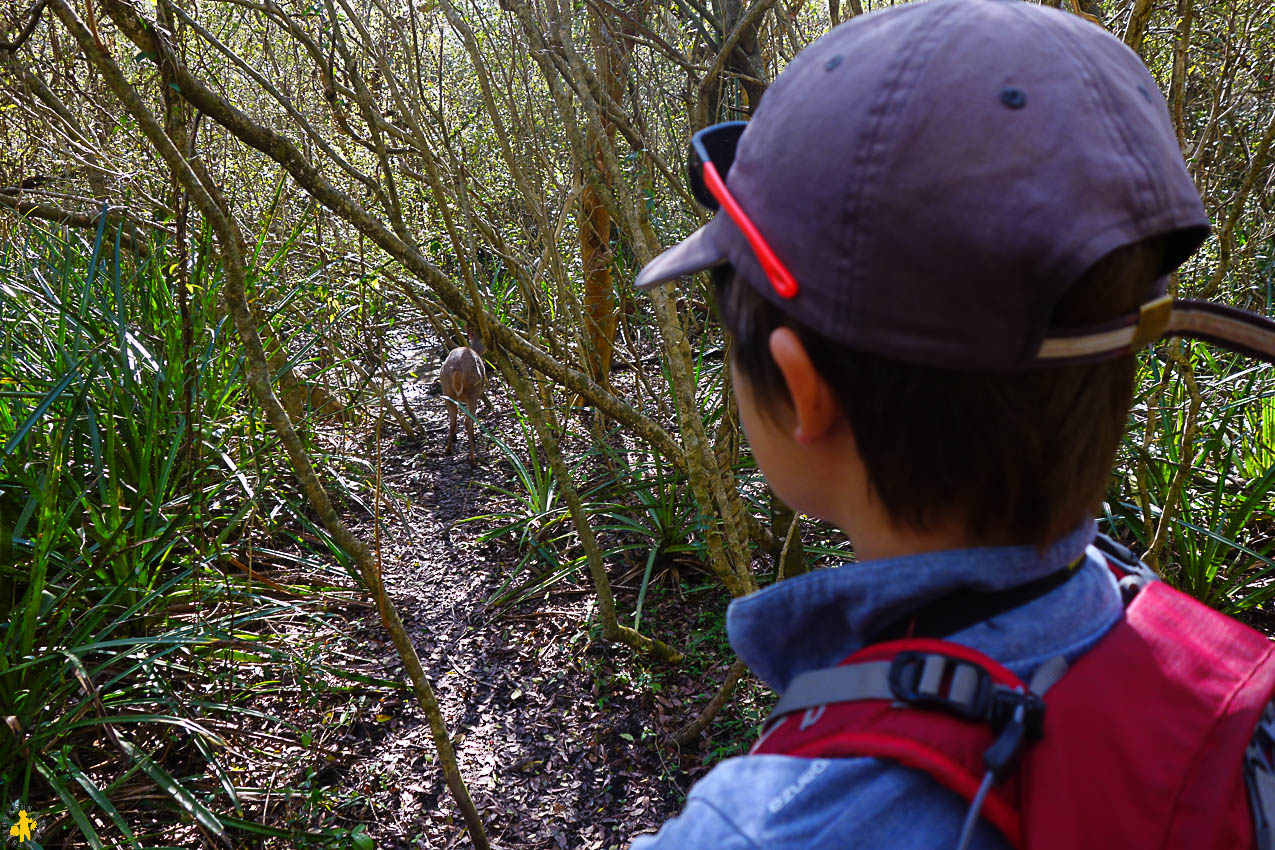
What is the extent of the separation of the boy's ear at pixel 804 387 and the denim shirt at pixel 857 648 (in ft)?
0.46

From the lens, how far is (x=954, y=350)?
0.69 metres

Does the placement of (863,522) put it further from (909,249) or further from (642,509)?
(642,509)

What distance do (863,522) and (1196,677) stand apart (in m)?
0.29

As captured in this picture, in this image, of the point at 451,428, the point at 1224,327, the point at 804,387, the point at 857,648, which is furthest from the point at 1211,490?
the point at 451,428

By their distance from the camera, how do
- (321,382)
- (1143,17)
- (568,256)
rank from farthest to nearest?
(568,256) < (321,382) < (1143,17)

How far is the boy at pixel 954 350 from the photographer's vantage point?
65 cm

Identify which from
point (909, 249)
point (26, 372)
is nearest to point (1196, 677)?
point (909, 249)

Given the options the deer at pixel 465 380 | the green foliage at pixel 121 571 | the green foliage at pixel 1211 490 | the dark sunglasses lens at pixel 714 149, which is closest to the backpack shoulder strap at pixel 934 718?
the dark sunglasses lens at pixel 714 149

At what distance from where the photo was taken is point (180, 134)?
1731 mm

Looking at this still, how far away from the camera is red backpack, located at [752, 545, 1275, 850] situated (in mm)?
607

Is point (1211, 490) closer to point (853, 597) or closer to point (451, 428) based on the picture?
point (853, 597)

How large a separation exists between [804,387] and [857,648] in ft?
0.90

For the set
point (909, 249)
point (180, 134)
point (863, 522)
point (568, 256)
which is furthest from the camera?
point (568, 256)

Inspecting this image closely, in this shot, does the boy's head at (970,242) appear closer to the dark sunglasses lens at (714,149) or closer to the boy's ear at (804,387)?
the boy's ear at (804,387)
